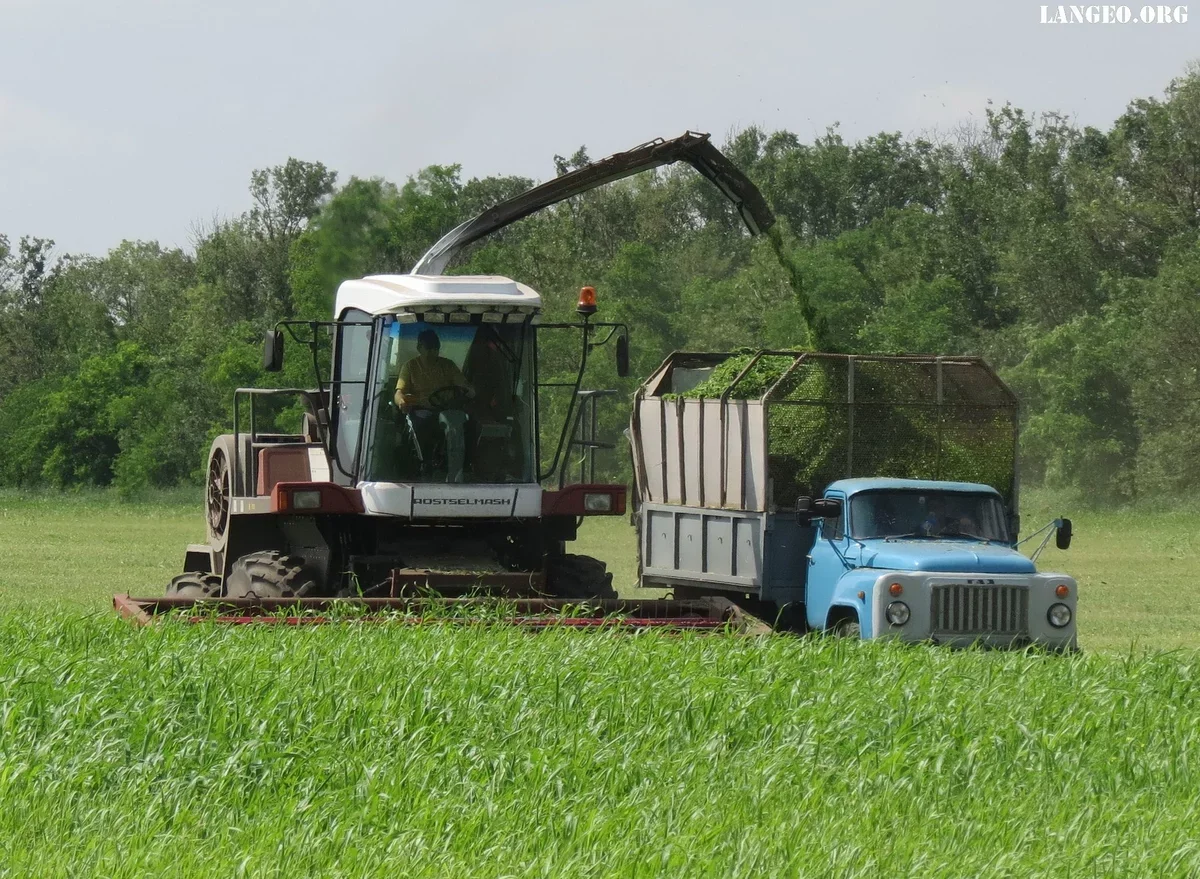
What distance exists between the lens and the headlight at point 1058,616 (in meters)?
12.2

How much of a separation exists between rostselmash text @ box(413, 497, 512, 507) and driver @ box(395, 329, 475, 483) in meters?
0.19

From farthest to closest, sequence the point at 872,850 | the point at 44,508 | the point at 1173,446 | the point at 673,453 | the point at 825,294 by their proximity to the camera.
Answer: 1. the point at 825,294
2. the point at 44,508
3. the point at 1173,446
4. the point at 673,453
5. the point at 872,850

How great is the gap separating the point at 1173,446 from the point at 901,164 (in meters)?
34.4

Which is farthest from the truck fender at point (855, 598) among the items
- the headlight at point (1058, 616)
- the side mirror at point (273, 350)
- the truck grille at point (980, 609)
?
the side mirror at point (273, 350)

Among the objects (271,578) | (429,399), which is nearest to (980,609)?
(429,399)

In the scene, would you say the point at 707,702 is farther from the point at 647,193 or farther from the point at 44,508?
the point at 647,193

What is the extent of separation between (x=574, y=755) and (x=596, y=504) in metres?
5.77

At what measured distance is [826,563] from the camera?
525 inches

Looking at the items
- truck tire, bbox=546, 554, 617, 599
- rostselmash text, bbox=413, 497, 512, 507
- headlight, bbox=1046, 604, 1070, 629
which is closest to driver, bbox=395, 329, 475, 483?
rostselmash text, bbox=413, 497, 512, 507

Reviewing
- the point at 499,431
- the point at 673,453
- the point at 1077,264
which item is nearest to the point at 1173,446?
the point at 1077,264

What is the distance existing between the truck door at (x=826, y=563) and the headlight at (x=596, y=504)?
1748 millimetres

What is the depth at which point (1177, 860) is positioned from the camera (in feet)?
20.2

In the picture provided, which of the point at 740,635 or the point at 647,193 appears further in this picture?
the point at 647,193

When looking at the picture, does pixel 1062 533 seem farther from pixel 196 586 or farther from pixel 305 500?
pixel 196 586
